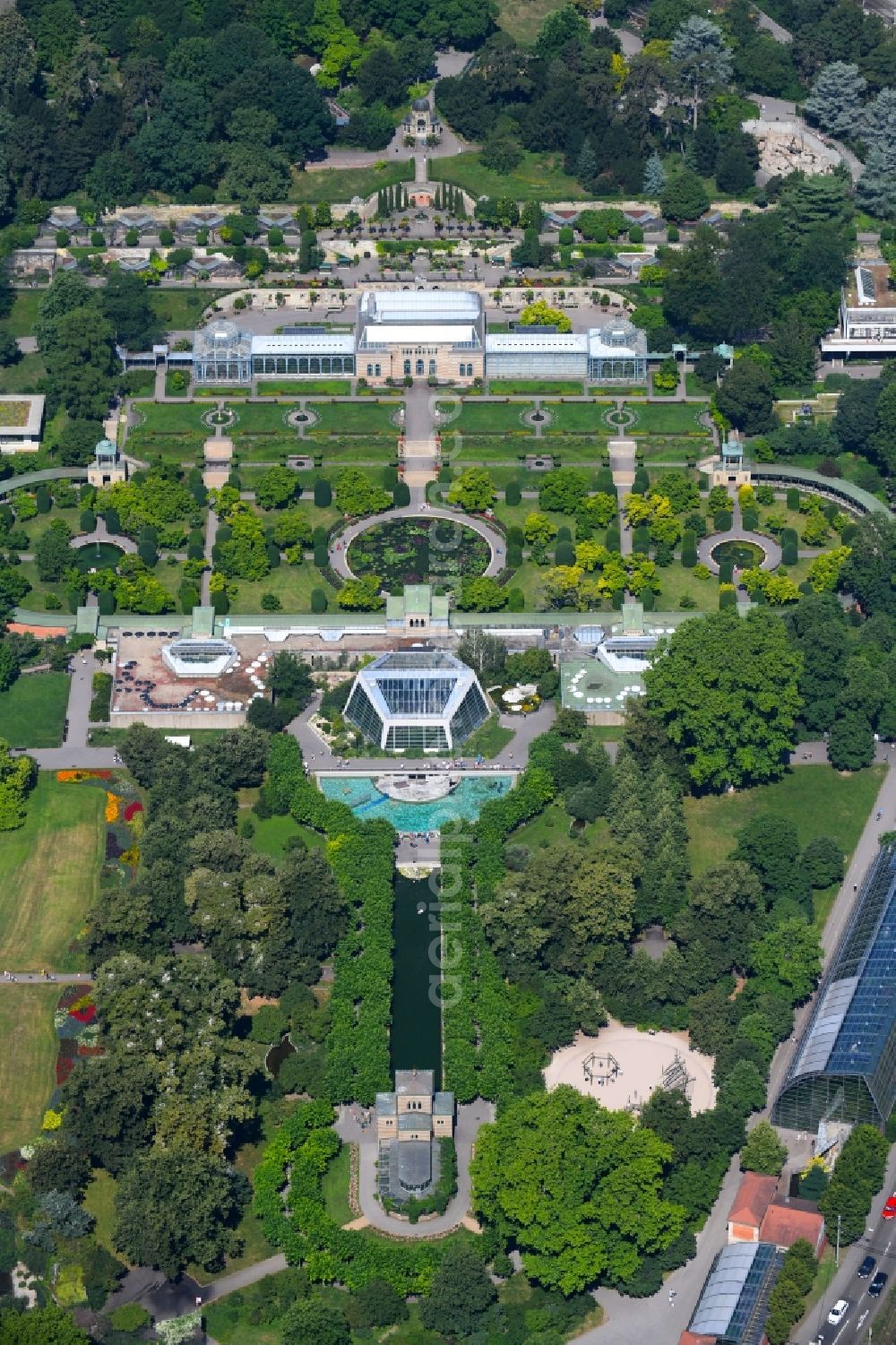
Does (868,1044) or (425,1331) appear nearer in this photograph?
(425,1331)

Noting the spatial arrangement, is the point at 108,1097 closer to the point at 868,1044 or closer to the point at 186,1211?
the point at 186,1211

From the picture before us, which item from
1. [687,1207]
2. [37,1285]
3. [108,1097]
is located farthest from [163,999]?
[687,1207]

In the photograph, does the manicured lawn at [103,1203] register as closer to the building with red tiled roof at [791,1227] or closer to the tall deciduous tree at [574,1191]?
the tall deciduous tree at [574,1191]

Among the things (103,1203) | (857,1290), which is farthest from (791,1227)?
(103,1203)

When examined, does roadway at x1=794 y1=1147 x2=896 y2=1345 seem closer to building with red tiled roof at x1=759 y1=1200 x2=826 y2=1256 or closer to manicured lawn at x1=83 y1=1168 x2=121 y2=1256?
building with red tiled roof at x1=759 y1=1200 x2=826 y2=1256

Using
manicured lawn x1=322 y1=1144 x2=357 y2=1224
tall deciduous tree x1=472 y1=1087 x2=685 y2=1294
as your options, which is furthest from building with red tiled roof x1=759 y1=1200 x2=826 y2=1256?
manicured lawn x1=322 y1=1144 x2=357 y2=1224

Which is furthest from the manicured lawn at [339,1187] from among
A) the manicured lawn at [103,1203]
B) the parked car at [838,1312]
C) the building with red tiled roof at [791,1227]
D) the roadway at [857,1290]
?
the parked car at [838,1312]

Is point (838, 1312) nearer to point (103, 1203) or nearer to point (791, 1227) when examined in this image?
point (791, 1227)
